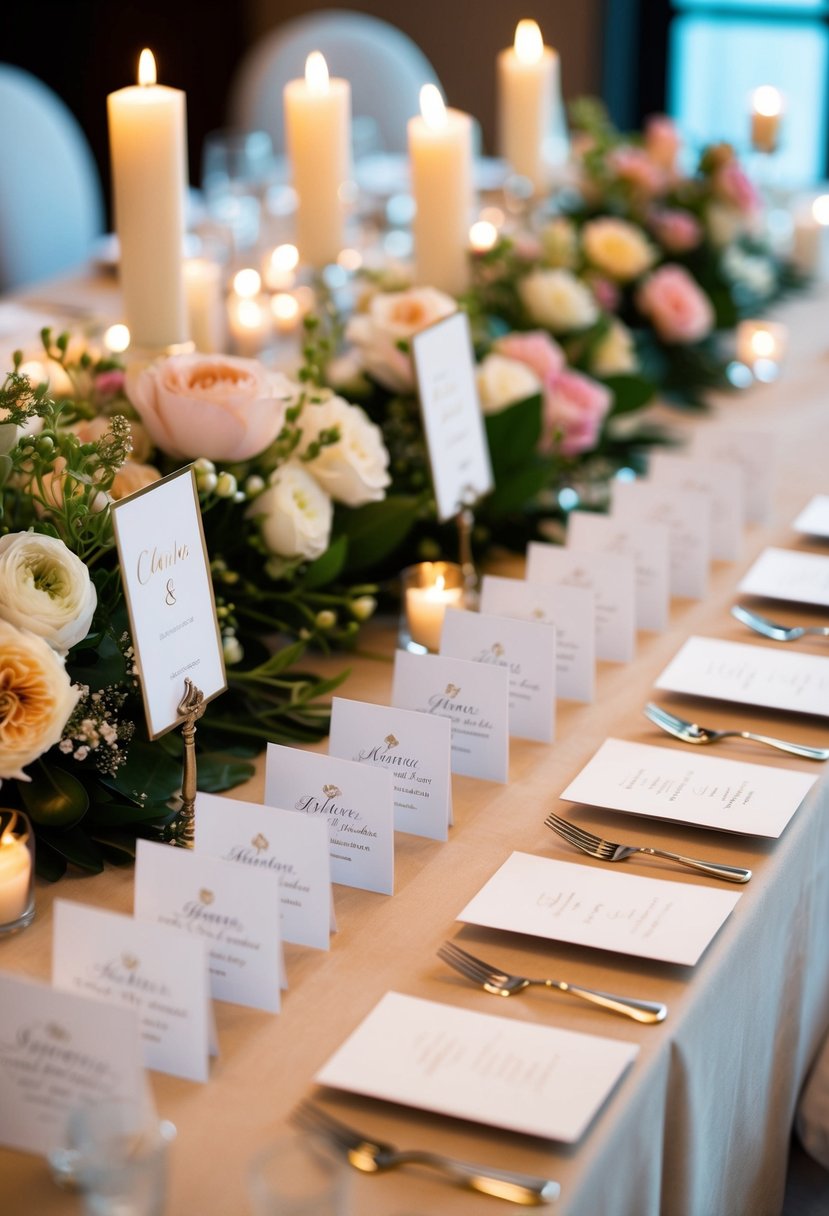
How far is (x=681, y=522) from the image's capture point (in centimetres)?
173

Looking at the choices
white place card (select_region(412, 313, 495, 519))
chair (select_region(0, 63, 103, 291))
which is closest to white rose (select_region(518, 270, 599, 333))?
white place card (select_region(412, 313, 495, 519))

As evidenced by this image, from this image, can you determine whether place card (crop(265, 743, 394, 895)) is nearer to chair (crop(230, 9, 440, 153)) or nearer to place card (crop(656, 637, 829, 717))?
place card (crop(656, 637, 829, 717))

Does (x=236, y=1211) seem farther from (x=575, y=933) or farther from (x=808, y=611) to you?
(x=808, y=611)

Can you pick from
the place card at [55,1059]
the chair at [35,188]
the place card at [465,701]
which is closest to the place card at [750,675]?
the place card at [465,701]

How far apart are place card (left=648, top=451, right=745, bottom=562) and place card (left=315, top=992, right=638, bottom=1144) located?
0.93 m

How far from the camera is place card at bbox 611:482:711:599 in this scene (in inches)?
67.7

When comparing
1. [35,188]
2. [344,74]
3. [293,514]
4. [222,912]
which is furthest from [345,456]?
[344,74]

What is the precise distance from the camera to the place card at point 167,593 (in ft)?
3.62

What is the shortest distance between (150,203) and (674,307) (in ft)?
3.98

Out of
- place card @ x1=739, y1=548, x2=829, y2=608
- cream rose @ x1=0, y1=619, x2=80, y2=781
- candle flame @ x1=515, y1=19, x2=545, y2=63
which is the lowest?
place card @ x1=739, y1=548, x2=829, y2=608

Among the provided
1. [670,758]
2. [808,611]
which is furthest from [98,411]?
[808,611]

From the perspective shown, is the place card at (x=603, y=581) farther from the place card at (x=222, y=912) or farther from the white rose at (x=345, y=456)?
the place card at (x=222, y=912)

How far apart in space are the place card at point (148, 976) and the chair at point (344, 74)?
10.7 ft

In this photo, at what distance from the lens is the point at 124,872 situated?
3.98 ft
